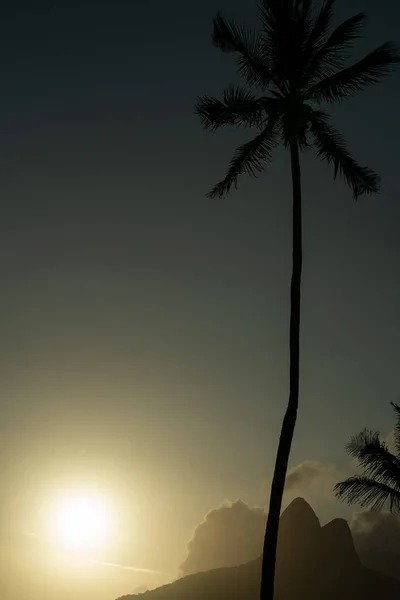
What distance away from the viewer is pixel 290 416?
18047 millimetres

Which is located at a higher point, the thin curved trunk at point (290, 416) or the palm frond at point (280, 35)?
the palm frond at point (280, 35)

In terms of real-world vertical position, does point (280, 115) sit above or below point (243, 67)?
below

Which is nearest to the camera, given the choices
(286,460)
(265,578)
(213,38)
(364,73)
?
(265,578)

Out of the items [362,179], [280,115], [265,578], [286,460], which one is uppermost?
→ [280,115]

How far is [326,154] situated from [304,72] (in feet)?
8.59

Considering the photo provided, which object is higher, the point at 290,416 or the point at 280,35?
the point at 280,35

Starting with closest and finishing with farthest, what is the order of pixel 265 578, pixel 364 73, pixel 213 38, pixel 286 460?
pixel 265 578 < pixel 286 460 < pixel 364 73 < pixel 213 38

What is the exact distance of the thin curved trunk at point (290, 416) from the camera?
16.6m

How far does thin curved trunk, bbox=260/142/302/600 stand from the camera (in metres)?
16.6

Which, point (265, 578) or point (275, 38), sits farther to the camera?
point (275, 38)

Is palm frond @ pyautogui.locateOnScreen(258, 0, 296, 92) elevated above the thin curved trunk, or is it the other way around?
palm frond @ pyautogui.locateOnScreen(258, 0, 296, 92)

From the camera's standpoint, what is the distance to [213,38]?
2114 centimetres

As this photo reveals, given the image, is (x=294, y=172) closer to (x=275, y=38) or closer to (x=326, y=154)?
(x=326, y=154)

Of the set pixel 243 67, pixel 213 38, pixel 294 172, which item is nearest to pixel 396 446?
pixel 294 172
